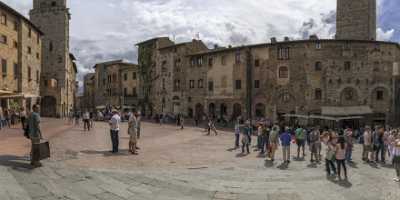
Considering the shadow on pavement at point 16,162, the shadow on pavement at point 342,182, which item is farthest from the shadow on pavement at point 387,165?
the shadow on pavement at point 16,162

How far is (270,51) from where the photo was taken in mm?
38531

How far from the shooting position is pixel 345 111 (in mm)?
34938

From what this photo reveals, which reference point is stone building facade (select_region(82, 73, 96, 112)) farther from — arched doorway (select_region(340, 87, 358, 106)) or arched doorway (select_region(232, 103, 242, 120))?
arched doorway (select_region(340, 87, 358, 106))

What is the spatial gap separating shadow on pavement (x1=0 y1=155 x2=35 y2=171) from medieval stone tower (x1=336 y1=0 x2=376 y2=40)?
44513 mm

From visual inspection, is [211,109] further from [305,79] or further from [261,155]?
[261,155]

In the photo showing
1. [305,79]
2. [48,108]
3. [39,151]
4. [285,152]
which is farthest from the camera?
[48,108]

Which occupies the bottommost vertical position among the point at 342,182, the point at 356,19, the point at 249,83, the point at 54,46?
the point at 342,182

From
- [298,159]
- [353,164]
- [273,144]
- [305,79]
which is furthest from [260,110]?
[273,144]

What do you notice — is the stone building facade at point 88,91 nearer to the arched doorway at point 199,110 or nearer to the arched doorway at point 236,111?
the arched doorway at point 199,110

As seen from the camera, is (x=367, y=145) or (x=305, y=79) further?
(x=305, y=79)

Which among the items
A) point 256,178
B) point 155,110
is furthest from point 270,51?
point 256,178

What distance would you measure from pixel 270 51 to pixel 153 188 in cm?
3201

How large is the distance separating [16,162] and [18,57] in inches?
1171

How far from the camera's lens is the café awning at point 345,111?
3431 cm
